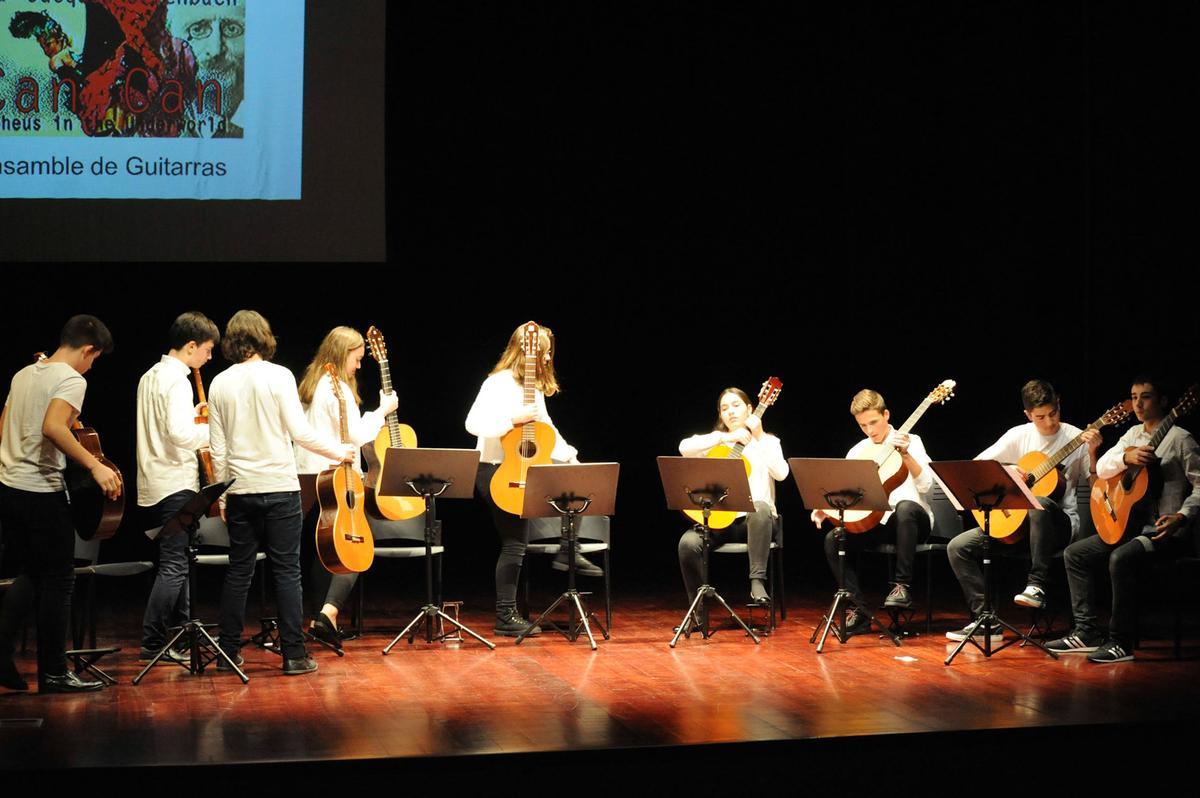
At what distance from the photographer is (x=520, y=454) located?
21.0 ft

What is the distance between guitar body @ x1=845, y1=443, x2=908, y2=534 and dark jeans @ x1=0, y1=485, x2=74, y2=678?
12.1ft

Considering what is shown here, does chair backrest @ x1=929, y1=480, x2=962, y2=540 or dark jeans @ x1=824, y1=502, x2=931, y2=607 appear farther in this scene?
chair backrest @ x1=929, y1=480, x2=962, y2=540

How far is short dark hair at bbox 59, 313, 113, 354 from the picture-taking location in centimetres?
509

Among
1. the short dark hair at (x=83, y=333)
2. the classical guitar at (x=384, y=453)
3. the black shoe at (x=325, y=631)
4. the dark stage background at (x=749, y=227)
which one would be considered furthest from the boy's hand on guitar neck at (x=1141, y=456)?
the short dark hair at (x=83, y=333)

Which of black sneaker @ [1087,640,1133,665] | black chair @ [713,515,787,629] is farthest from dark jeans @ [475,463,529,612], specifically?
black sneaker @ [1087,640,1133,665]

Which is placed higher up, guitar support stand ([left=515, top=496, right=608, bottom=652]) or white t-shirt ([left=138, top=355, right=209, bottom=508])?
white t-shirt ([left=138, top=355, right=209, bottom=508])

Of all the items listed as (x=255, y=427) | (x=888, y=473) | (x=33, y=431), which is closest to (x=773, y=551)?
(x=888, y=473)

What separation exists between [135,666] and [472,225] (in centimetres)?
368

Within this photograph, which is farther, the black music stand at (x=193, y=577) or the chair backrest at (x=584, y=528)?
the chair backrest at (x=584, y=528)

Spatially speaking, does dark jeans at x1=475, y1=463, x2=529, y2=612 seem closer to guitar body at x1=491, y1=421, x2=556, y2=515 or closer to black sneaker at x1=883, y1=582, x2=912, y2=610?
guitar body at x1=491, y1=421, x2=556, y2=515

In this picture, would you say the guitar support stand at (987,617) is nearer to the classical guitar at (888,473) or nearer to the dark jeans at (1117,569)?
the dark jeans at (1117,569)

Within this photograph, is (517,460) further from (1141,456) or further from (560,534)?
Answer: (1141,456)

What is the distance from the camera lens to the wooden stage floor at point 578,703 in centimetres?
418

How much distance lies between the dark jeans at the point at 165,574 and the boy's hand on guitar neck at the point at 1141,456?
4.18m
